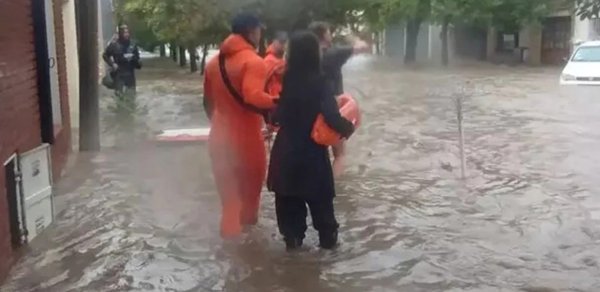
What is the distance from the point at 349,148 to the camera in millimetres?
13070

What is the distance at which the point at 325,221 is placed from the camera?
269 inches

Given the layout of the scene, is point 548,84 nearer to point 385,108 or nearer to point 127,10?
point 385,108

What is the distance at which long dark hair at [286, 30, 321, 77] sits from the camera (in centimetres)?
657

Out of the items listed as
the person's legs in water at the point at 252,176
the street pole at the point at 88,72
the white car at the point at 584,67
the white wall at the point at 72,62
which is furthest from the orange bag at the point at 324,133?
the white car at the point at 584,67

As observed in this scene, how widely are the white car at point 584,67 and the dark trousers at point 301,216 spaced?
18909 mm

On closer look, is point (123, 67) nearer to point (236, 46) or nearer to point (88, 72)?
point (88, 72)

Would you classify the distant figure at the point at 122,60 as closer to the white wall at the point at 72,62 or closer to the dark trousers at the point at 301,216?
→ the white wall at the point at 72,62

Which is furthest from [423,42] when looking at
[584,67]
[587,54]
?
[584,67]

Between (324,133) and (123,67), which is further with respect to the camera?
(123,67)

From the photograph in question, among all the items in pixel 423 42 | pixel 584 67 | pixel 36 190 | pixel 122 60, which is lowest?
pixel 423 42

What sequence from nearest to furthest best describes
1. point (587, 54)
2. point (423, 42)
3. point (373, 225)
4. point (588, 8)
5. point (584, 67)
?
point (588, 8) < point (373, 225) < point (584, 67) < point (587, 54) < point (423, 42)

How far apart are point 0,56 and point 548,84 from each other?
24.6 m

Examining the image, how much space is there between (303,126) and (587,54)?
20.1 meters

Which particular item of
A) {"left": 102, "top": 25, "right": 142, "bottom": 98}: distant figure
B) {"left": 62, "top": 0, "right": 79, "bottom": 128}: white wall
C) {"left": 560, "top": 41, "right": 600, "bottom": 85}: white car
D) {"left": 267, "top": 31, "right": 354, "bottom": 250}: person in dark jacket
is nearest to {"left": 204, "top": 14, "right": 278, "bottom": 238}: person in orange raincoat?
{"left": 267, "top": 31, "right": 354, "bottom": 250}: person in dark jacket
